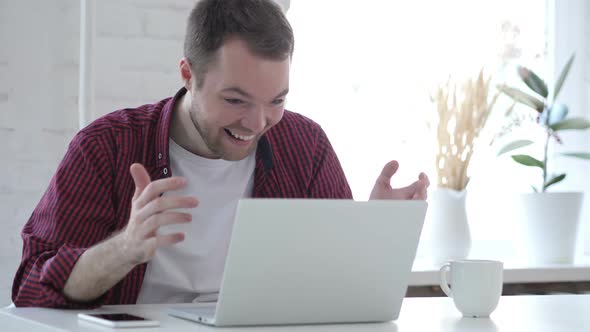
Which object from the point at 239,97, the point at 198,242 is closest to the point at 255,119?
the point at 239,97

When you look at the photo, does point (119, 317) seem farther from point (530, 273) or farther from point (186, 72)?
point (530, 273)

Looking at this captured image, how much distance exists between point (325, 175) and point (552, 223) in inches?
49.5

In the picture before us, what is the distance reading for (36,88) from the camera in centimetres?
256

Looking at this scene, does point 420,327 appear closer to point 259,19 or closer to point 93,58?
point 259,19

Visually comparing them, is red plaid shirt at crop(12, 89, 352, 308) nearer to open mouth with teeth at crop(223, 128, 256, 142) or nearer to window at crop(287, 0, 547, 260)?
open mouth with teeth at crop(223, 128, 256, 142)

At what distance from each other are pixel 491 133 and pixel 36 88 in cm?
170

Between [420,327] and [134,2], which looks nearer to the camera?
[420,327]

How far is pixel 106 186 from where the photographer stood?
1.83 meters

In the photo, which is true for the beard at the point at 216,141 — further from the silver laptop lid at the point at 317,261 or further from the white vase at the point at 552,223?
the white vase at the point at 552,223

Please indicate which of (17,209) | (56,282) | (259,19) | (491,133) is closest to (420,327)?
(56,282)

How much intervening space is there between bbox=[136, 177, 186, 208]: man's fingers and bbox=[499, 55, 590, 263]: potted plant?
2.01 metres

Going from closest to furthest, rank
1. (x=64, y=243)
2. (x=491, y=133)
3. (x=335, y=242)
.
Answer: (x=335, y=242)
(x=64, y=243)
(x=491, y=133)

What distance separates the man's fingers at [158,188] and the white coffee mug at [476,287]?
50 cm

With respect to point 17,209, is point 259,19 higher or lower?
higher
